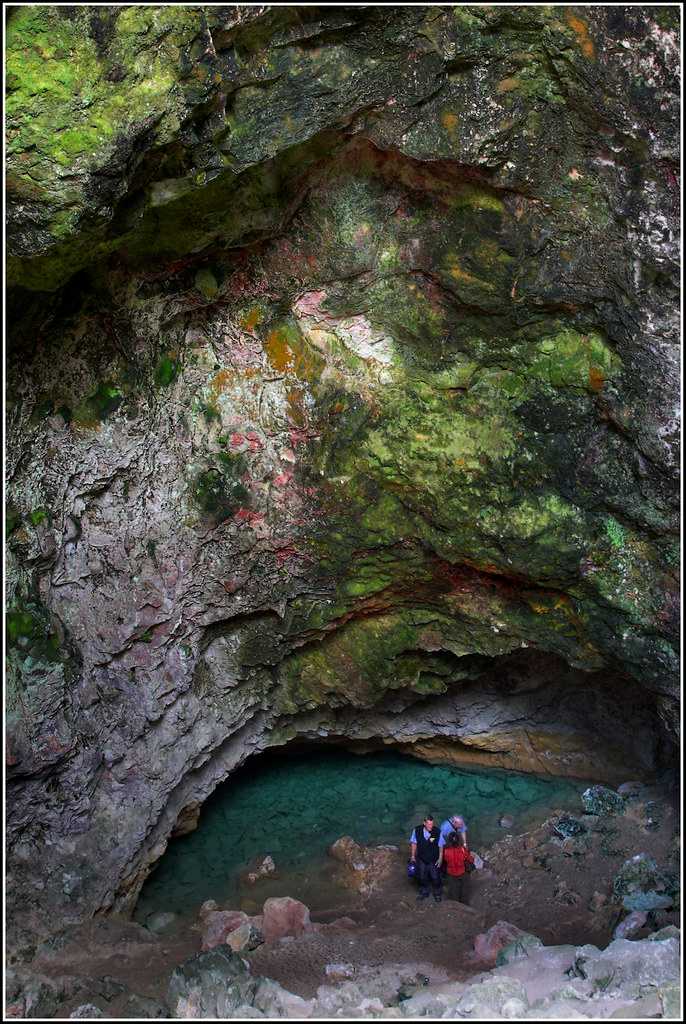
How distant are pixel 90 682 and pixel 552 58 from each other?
604cm

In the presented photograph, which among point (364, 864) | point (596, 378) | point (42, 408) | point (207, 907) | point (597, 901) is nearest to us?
point (596, 378)

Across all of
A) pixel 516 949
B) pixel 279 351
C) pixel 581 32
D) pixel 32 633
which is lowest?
pixel 516 949

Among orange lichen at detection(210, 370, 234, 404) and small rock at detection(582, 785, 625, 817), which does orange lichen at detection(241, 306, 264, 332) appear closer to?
orange lichen at detection(210, 370, 234, 404)

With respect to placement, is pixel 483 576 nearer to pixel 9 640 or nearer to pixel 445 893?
pixel 445 893

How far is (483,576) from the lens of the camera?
851 cm

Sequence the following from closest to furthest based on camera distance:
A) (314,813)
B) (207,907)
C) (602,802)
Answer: (207,907)
(602,802)
(314,813)

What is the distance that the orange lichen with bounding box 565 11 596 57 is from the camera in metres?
5.81

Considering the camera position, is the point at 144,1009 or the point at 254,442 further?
the point at 254,442

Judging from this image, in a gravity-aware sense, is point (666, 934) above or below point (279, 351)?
below

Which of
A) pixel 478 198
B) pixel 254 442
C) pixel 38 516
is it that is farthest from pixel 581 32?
pixel 38 516

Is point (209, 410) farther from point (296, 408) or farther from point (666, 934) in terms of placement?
point (666, 934)

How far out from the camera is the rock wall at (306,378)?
18.9 feet

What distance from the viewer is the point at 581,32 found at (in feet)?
19.1

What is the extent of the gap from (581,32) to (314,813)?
8.25 meters
